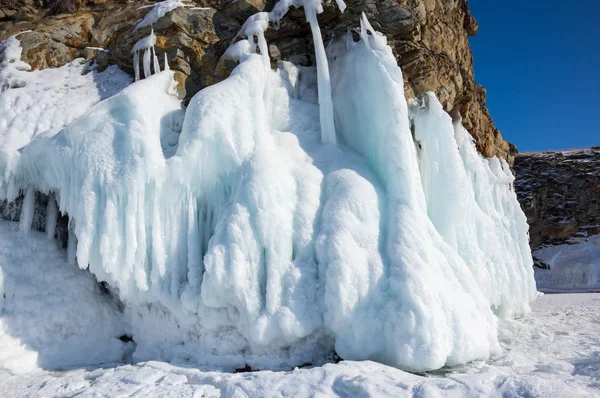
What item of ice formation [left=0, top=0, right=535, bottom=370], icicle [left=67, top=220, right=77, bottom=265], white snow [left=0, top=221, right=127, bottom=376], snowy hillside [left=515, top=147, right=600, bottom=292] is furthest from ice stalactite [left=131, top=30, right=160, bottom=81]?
snowy hillside [left=515, top=147, right=600, bottom=292]

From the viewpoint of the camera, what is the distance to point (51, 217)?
737cm

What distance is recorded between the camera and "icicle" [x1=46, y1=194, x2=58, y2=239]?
732cm

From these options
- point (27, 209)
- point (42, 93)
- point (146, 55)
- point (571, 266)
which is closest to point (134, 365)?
point (27, 209)

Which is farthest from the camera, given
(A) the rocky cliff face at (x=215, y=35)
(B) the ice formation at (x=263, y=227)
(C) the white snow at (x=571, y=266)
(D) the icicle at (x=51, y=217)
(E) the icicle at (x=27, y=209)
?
(C) the white snow at (x=571, y=266)

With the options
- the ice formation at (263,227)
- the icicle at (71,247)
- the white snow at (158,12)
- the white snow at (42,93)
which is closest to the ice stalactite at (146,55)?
the white snow at (158,12)

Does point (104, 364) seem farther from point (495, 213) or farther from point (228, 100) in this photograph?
point (495, 213)

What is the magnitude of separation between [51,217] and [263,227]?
4.18m

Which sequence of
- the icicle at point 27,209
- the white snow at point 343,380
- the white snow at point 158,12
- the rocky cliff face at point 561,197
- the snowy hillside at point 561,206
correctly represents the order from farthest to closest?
the rocky cliff face at point 561,197 < the snowy hillside at point 561,206 < the white snow at point 158,12 < the icicle at point 27,209 < the white snow at point 343,380

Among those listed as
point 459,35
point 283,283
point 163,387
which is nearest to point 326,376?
point 283,283

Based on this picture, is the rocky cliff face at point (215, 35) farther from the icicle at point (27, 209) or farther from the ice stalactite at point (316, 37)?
the icicle at point (27, 209)

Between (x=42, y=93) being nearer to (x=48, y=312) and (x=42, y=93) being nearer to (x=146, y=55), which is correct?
(x=146, y=55)

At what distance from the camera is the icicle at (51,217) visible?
7.32 metres

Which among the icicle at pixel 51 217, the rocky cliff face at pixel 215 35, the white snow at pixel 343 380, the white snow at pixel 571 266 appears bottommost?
the white snow at pixel 343 380

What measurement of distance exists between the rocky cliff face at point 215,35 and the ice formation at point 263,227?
1465mm
